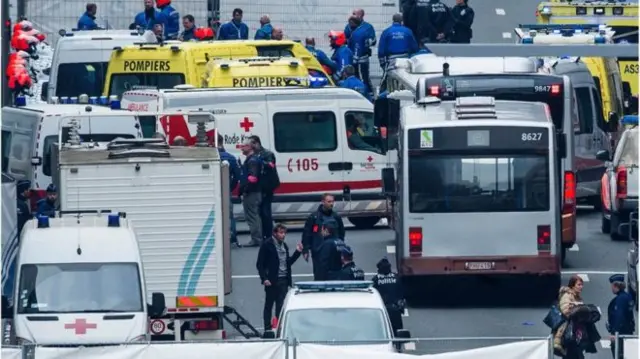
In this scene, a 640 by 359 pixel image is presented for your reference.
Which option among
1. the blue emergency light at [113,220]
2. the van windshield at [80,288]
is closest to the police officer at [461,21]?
the blue emergency light at [113,220]

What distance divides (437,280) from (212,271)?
15.1ft

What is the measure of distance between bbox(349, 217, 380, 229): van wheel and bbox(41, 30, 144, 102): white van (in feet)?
20.3

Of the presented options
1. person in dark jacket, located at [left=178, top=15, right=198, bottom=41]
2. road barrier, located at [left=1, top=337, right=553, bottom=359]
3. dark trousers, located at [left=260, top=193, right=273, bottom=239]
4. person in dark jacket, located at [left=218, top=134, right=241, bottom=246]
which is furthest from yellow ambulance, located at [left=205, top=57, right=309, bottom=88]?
road barrier, located at [left=1, top=337, right=553, bottom=359]

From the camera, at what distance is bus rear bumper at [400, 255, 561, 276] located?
26812mm

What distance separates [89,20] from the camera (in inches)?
1672

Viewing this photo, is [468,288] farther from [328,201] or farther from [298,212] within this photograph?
[298,212]

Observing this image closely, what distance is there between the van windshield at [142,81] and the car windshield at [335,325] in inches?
583

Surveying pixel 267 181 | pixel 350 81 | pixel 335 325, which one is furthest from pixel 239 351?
pixel 350 81

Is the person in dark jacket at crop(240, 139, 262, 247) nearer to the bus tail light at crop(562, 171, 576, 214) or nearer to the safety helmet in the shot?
the bus tail light at crop(562, 171, 576, 214)

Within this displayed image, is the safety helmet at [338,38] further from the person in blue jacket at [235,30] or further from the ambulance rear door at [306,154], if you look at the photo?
the ambulance rear door at [306,154]

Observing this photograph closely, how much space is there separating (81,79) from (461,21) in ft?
30.4

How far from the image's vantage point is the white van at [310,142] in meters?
32.7

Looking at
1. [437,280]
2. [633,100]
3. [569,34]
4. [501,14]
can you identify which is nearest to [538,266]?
[437,280]

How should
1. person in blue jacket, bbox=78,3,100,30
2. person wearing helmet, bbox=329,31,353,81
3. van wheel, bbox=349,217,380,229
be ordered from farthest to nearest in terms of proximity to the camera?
person in blue jacket, bbox=78,3,100,30 → person wearing helmet, bbox=329,31,353,81 → van wheel, bbox=349,217,380,229
